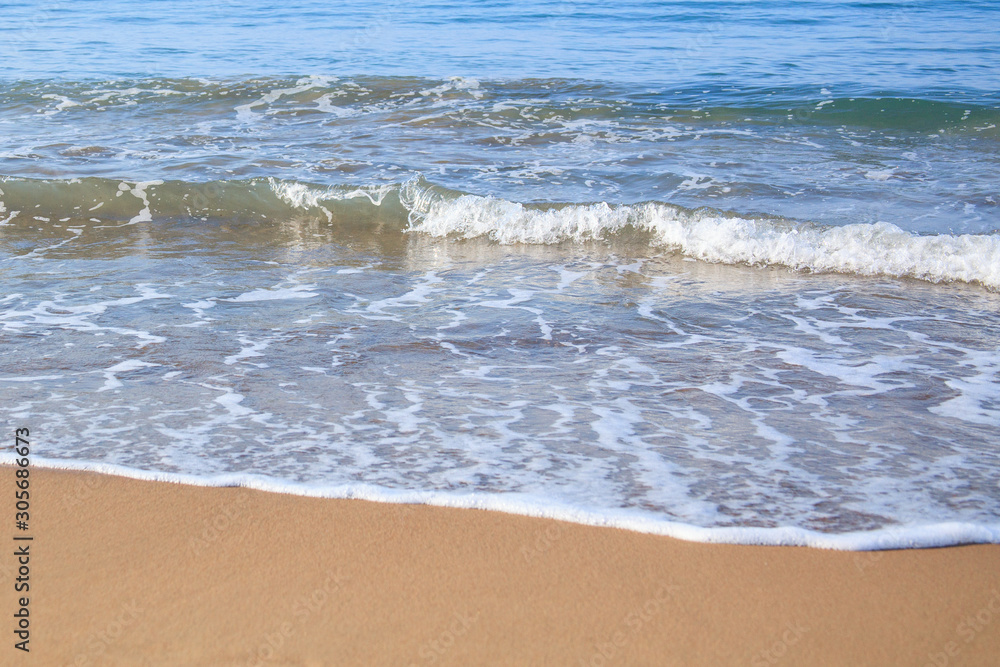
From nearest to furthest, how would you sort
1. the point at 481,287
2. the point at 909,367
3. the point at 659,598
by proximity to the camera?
the point at 659,598 → the point at 909,367 → the point at 481,287

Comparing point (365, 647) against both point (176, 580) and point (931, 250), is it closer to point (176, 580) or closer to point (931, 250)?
point (176, 580)

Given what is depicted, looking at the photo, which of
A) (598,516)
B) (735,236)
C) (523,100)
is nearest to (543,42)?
(523,100)

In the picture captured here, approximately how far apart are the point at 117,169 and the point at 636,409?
7.15 metres

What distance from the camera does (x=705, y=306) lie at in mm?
5043

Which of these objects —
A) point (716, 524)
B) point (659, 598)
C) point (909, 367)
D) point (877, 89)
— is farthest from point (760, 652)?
point (877, 89)

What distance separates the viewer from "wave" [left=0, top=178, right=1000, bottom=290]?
18.9 ft

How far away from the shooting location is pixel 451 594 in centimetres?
226

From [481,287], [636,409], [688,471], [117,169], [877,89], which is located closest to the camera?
[688,471]

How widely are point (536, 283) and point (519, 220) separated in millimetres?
1407

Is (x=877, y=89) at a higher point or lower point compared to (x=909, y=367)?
higher

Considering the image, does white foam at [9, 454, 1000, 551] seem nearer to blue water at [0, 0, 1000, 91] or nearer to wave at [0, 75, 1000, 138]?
wave at [0, 75, 1000, 138]

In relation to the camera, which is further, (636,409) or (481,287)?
(481,287)

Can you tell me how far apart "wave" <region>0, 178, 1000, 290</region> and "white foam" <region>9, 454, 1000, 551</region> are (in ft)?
11.8

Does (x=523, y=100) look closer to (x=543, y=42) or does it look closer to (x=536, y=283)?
(x=543, y=42)
